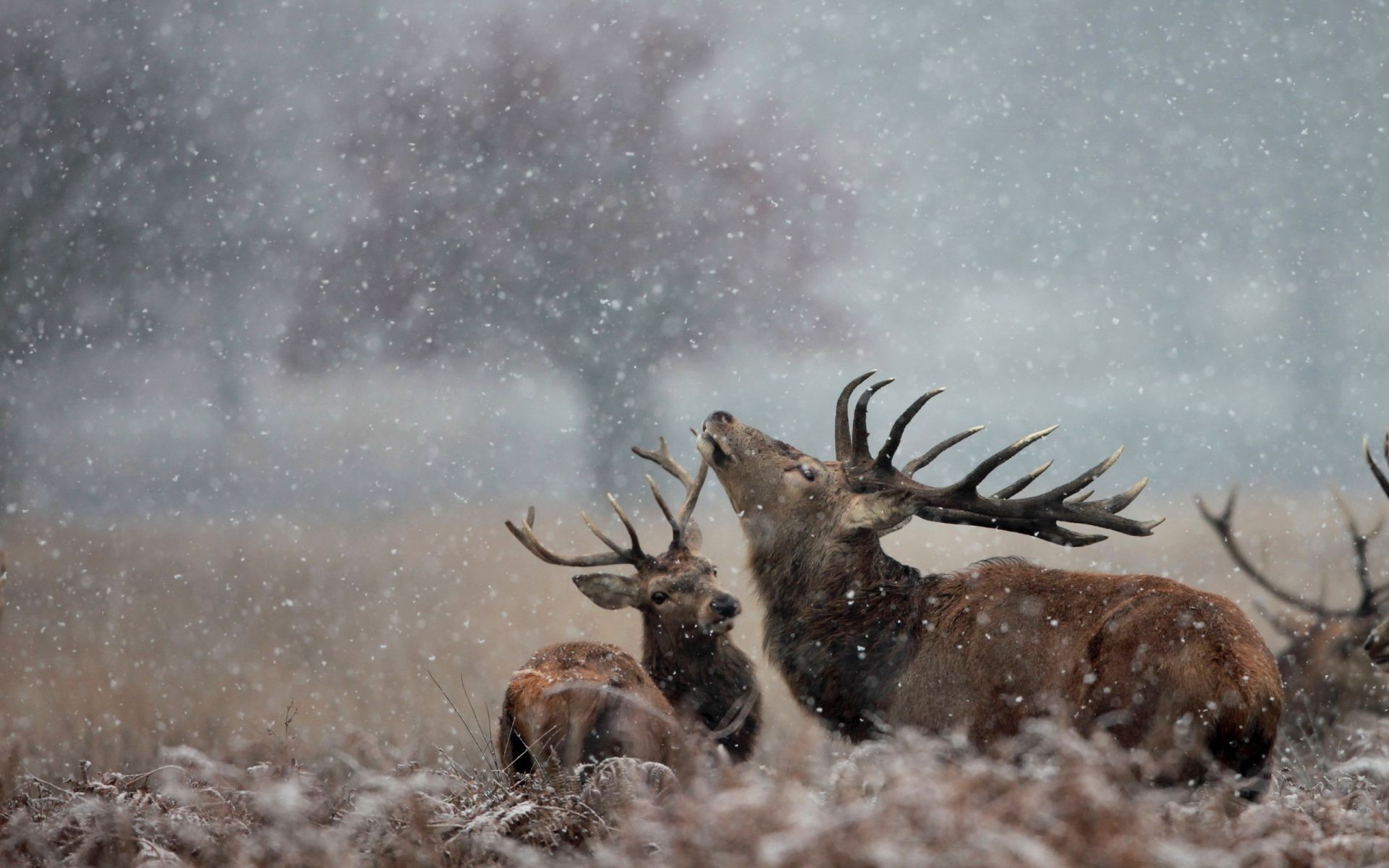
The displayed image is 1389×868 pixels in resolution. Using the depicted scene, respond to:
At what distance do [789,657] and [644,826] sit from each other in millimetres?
3507

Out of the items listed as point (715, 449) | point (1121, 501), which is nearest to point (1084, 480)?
point (1121, 501)

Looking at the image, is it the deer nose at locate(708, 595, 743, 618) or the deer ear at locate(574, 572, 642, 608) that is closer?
the deer nose at locate(708, 595, 743, 618)

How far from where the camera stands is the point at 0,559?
442 centimetres

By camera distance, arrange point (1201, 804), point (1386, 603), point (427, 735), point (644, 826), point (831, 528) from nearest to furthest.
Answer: point (644, 826)
point (1201, 804)
point (427, 735)
point (831, 528)
point (1386, 603)

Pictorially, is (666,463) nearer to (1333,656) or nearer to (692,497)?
(692,497)

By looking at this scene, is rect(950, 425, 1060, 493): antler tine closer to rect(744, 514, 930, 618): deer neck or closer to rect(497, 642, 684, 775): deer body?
rect(744, 514, 930, 618): deer neck

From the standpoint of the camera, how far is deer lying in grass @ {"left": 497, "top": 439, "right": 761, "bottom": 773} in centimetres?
527

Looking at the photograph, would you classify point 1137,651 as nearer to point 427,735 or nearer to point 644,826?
point 644,826

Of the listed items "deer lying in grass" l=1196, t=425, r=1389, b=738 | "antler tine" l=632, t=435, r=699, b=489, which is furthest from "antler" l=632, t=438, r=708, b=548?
"deer lying in grass" l=1196, t=425, r=1389, b=738

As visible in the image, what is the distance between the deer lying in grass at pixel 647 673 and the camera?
5.27 m

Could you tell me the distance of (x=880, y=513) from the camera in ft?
19.7

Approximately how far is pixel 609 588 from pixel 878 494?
2.33 metres

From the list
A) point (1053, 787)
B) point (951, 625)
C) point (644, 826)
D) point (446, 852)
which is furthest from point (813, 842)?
point (951, 625)

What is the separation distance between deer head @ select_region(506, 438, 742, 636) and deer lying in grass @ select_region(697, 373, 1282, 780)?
94cm
